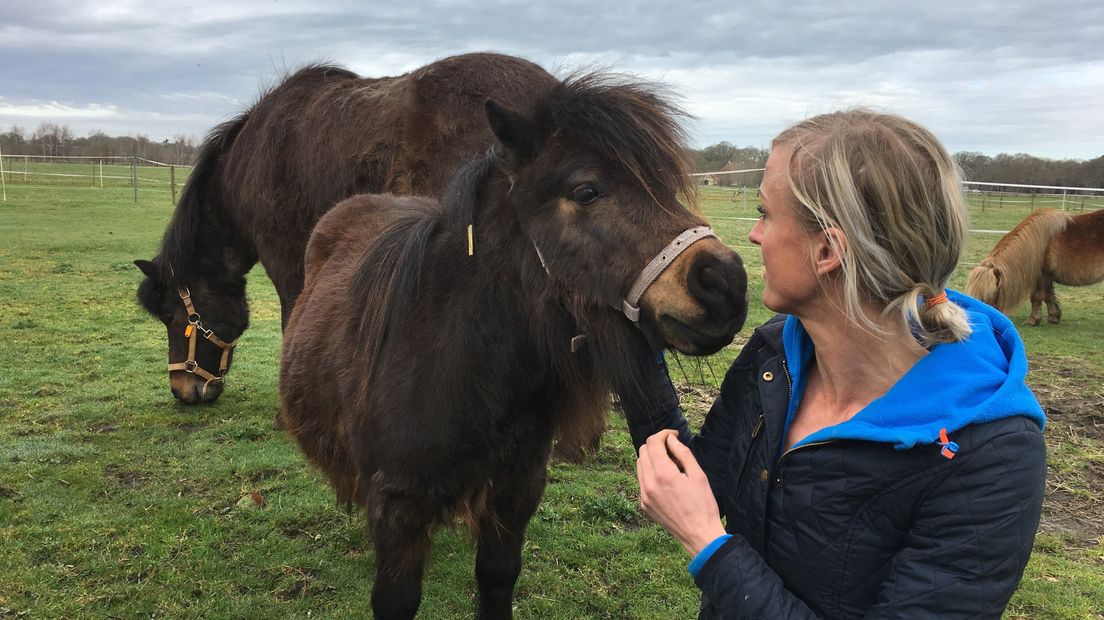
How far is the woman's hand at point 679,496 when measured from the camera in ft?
4.99

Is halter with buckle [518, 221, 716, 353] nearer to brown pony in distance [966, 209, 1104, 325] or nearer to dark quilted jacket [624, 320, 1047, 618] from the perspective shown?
dark quilted jacket [624, 320, 1047, 618]

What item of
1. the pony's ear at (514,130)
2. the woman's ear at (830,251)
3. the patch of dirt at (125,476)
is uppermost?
the pony's ear at (514,130)

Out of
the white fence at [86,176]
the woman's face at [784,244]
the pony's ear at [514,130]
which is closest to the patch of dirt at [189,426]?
the pony's ear at [514,130]

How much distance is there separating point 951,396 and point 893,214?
1.26 feet

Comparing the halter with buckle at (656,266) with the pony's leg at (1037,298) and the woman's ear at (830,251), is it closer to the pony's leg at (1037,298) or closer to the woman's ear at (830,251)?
the woman's ear at (830,251)

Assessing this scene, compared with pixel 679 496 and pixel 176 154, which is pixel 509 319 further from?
pixel 176 154

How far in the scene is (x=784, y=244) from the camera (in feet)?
5.13

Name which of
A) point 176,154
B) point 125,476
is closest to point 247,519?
point 125,476

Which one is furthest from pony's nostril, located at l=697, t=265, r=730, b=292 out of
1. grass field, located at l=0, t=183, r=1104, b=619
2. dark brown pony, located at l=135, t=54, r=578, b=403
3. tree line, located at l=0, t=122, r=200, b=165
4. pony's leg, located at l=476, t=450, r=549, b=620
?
tree line, located at l=0, t=122, r=200, b=165

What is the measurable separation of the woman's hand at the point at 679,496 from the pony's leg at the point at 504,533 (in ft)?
3.87

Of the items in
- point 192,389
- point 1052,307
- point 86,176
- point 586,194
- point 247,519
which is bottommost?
point 247,519

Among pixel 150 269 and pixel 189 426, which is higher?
pixel 150 269

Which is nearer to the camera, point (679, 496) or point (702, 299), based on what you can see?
point (679, 496)

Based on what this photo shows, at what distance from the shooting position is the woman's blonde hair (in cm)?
138
